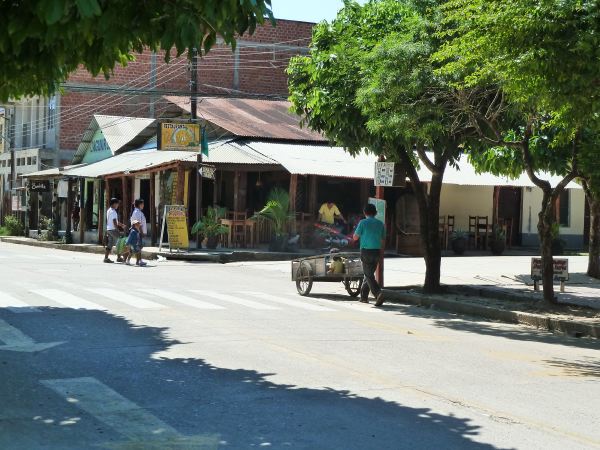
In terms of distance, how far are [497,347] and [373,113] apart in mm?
5433

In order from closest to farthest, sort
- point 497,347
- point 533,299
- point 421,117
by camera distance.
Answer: point 497,347 < point 421,117 < point 533,299

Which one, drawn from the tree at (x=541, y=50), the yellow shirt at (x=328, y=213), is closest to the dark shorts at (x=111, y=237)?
the yellow shirt at (x=328, y=213)

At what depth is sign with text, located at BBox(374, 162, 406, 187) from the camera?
59.9 feet

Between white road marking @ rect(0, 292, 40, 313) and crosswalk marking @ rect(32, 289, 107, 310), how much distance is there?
59cm

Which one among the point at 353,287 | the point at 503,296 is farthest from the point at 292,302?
the point at 503,296

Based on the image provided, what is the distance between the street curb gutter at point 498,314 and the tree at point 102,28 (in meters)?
9.30

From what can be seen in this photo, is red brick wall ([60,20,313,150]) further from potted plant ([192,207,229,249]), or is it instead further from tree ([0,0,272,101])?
tree ([0,0,272,101])

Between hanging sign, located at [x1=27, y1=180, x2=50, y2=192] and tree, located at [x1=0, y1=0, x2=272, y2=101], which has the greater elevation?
hanging sign, located at [x1=27, y1=180, x2=50, y2=192]

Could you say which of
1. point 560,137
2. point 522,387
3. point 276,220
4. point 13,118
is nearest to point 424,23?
point 560,137

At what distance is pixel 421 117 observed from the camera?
1503 cm

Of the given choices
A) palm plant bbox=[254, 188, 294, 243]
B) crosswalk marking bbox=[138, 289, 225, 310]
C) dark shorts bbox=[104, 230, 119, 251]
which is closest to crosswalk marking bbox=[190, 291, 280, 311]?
crosswalk marking bbox=[138, 289, 225, 310]

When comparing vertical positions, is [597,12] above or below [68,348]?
above

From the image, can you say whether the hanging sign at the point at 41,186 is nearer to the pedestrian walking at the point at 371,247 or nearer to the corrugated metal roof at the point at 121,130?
the corrugated metal roof at the point at 121,130

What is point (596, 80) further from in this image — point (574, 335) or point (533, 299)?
point (533, 299)
